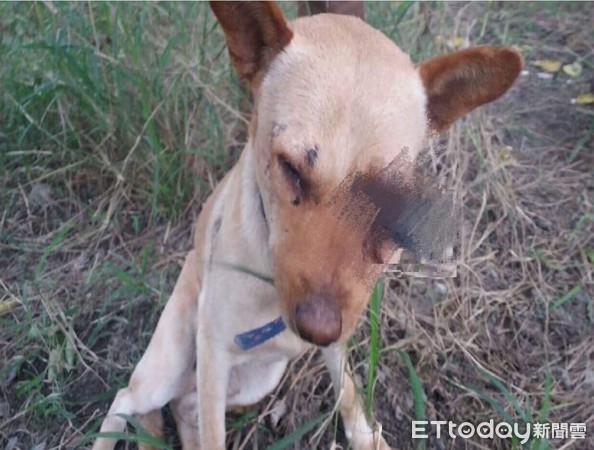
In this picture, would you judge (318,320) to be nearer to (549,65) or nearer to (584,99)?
(584,99)

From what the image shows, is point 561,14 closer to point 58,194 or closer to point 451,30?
point 451,30

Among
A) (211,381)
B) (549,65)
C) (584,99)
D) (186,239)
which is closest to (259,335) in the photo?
(211,381)

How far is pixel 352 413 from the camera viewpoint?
2.12m

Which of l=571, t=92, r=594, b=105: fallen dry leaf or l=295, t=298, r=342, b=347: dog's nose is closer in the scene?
l=295, t=298, r=342, b=347: dog's nose

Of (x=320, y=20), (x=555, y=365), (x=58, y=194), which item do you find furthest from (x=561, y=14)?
(x=58, y=194)

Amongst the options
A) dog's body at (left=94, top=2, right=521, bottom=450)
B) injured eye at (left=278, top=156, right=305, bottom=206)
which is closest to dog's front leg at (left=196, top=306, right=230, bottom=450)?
dog's body at (left=94, top=2, right=521, bottom=450)

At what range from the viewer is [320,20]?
1.52 m

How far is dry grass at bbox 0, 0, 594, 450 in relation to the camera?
227 centimetres

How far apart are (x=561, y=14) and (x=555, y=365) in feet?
7.29

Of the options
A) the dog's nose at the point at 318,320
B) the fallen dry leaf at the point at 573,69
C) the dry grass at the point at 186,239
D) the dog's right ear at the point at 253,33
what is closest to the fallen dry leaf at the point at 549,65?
the fallen dry leaf at the point at 573,69

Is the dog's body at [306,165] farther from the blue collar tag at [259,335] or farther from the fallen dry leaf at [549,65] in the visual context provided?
the fallen dry leaf at [549,65]

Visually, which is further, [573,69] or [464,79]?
[573,69]

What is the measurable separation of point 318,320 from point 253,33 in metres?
0.71

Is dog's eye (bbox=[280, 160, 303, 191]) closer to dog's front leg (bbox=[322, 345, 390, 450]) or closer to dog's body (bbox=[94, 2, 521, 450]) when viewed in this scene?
dog's body (bbox=[94, 2, 521, 450])
